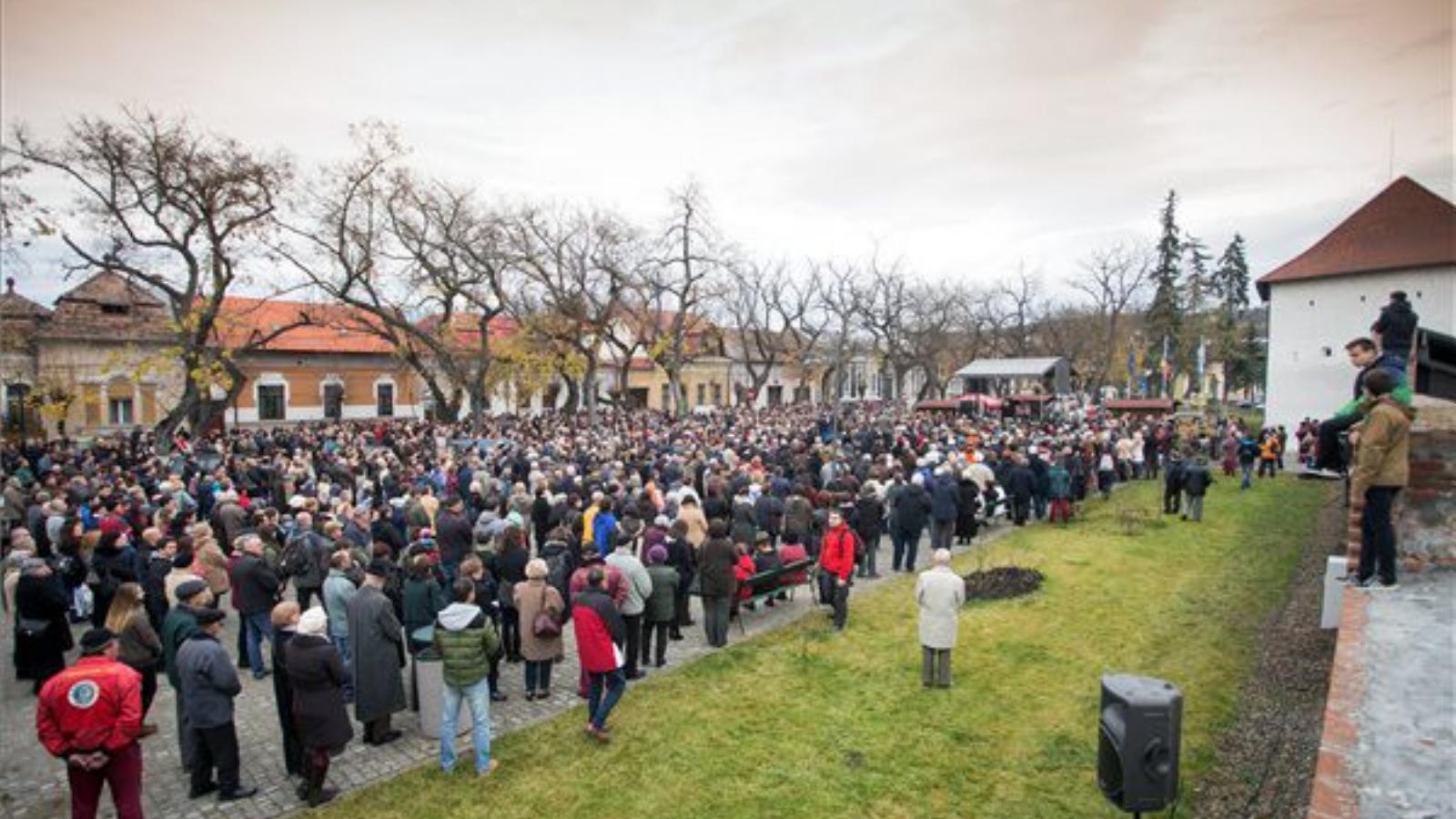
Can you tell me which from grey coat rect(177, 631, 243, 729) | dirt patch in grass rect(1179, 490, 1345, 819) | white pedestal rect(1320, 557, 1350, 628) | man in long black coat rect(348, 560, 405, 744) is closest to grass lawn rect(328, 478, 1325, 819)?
dirt patch in grass rect(1179, 490, 1345, 819)

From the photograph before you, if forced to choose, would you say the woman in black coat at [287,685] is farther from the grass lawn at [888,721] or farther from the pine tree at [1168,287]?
the pine tree at [1168,287]

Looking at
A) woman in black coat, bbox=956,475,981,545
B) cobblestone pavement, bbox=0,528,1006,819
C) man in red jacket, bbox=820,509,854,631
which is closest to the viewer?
cobblestone pavement, bbox=0,528,1006,819

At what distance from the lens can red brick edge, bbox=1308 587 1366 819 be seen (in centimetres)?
355

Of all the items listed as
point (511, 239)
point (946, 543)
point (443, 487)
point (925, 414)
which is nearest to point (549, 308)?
point (511, 239)

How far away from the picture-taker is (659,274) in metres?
41.7

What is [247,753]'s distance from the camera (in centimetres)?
684

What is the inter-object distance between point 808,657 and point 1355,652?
5340 millimetres

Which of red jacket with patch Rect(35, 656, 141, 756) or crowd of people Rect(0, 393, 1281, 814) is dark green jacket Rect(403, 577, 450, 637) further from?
red jacket with patch Rect(35, 656, 141, 756)

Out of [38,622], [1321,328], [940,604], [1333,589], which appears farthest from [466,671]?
[1321,328]

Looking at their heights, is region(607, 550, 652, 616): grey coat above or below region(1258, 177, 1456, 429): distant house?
below

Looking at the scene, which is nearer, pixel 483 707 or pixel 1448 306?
pixel 483 707

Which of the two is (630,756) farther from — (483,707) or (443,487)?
(443,487)

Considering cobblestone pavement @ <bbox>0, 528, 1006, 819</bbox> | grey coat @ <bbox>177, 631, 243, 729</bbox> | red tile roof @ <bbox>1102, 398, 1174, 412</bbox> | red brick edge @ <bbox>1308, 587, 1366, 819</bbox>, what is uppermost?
red tile roof @ <bbox>1102, 398, 1174, 412</bbox>

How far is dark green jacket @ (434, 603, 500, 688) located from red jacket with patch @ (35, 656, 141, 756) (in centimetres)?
202
